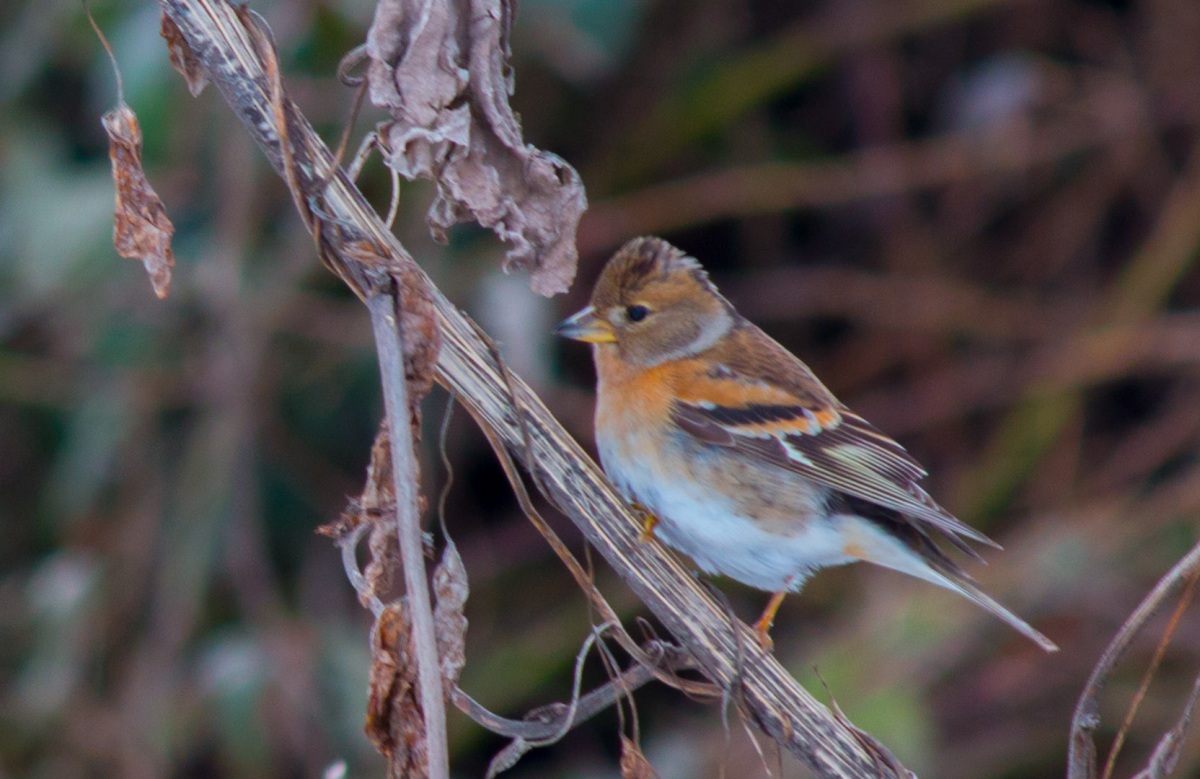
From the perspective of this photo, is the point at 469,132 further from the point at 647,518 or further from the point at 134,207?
the point at 647,518

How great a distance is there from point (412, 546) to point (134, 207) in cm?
47

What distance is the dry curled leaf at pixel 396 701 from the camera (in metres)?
1.45

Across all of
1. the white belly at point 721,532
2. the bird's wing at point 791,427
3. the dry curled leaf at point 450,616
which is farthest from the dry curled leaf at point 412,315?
the bird's wing at point 791,427

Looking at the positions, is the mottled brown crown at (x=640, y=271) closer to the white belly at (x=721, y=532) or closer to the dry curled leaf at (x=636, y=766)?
the white belly at (x=721, y=532)

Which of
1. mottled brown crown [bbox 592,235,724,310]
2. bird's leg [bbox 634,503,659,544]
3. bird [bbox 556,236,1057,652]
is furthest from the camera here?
mottled brown crown [bbox 592,235,724,310]

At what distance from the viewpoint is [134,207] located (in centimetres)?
145

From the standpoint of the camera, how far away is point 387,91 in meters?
1.49

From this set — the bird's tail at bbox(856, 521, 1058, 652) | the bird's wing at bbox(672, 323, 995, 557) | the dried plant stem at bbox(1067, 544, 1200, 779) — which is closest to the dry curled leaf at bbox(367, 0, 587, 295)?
the dried plant stem at bbox(1067, 544, 1200, 779)

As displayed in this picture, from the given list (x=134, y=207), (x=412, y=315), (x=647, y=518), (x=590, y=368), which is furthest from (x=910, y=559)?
(x=590, y=368)

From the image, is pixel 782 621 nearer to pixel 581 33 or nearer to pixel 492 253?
pixel 492 253

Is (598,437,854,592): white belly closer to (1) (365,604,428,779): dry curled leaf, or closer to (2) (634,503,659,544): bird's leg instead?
(2) (634,503,659,544): bird's leg

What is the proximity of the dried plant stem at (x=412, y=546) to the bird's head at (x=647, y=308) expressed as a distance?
53.5 inches

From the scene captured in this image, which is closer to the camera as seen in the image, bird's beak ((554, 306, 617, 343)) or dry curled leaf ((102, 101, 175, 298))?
dry curled leaf ((102, 101, 175, 298))

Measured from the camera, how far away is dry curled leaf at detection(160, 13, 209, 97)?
144cm
